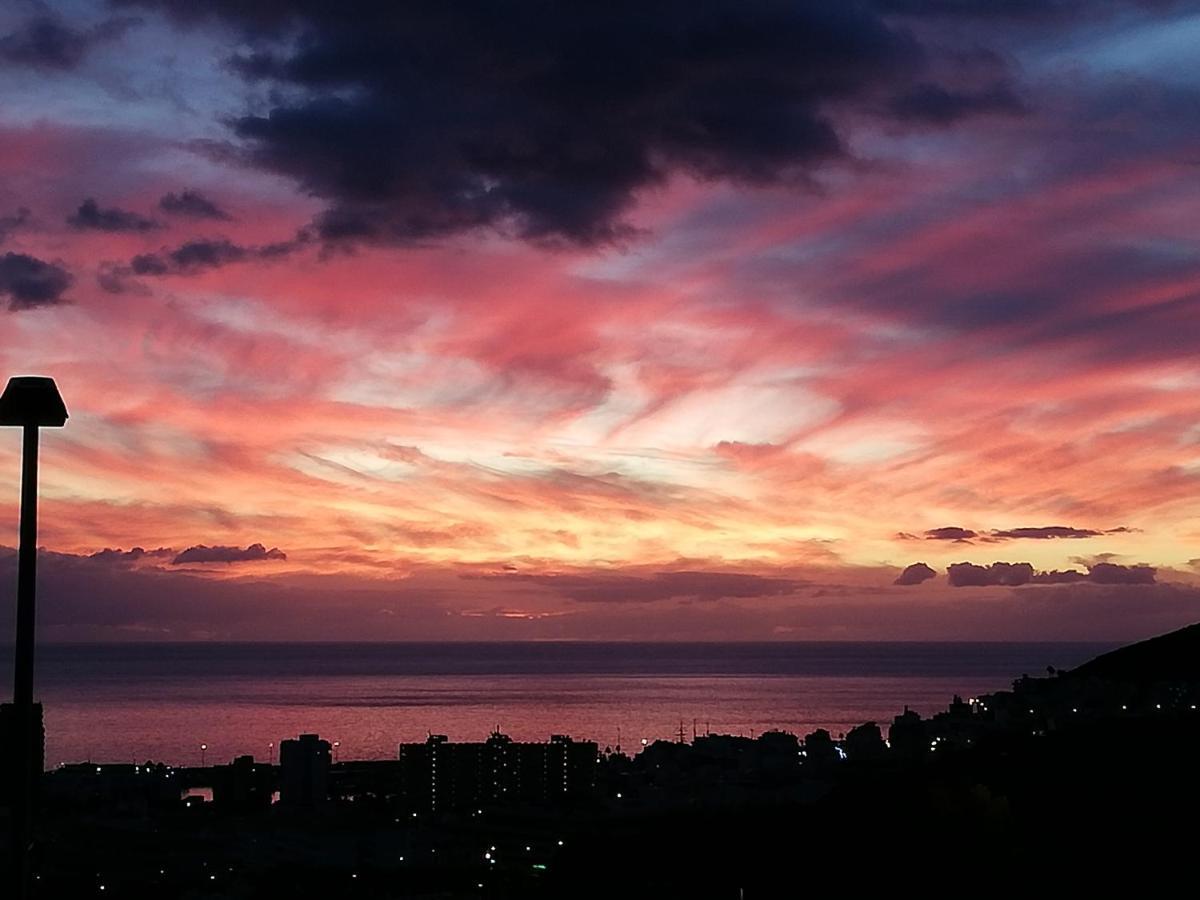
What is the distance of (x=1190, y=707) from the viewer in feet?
202

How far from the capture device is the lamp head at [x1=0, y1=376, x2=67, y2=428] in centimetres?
671

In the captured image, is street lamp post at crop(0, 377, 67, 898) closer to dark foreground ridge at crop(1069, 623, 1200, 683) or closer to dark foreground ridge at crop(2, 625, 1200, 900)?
dark foreground ridge at crop(2, 625, 1200, 900)

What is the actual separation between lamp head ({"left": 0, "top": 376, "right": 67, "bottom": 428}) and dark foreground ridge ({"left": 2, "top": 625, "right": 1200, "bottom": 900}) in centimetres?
2130

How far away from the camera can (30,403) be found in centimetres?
674

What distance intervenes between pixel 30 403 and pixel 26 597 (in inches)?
36.5

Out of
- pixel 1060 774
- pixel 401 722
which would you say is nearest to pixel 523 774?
pixel 1060 774

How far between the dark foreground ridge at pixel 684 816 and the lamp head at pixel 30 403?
838 inches

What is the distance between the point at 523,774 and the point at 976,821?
38.1 m

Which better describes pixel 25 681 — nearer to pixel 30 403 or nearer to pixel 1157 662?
pixel 30 403

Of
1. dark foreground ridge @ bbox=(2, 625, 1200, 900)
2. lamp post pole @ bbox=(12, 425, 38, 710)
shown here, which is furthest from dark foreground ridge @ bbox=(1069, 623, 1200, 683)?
lamp post pole @ bbox=(12, 425, 38, 710)

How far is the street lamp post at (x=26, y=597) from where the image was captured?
635cm

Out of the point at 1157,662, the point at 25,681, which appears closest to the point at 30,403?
the point at 25,681

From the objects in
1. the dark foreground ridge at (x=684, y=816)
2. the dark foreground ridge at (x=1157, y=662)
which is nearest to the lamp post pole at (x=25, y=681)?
the dark foreground ridge at (x=684, y=816)

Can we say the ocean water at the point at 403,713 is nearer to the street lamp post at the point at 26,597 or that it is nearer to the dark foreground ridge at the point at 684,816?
the dark foreground ridge at the point at 684,816
